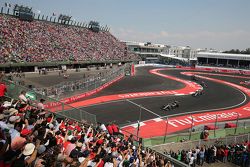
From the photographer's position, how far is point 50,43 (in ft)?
176

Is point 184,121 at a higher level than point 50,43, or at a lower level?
lower

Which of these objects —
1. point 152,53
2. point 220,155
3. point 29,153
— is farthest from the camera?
point 152,53

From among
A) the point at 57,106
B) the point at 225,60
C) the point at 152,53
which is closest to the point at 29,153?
the point at 57,106

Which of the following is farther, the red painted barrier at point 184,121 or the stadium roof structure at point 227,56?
the stadium roof structure at point 227,56

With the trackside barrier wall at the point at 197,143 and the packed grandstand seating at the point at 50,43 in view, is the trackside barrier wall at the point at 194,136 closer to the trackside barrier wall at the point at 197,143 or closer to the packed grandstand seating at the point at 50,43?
the trackside barrier wall at the point at 197,143

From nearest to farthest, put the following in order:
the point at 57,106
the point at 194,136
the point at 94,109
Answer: the point at 57,106, the point at 194,136, the point at 94,109

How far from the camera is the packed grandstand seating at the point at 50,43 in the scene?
147 feet

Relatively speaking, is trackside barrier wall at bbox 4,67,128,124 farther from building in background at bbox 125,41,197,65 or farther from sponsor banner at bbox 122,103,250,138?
building in background at bbox 125,41,197,65

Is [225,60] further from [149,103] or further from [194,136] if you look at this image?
[194,136]

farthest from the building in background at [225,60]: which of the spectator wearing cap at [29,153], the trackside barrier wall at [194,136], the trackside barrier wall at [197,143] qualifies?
the spectator wearing cap at [29,153]

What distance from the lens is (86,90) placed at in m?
33.0

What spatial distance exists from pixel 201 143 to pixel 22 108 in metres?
14.5

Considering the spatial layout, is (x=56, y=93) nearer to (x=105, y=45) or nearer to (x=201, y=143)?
(x=201, y=143)

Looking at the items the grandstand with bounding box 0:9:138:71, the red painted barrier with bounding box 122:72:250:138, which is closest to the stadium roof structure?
the grandstand with bounding box 0:9:138:71
